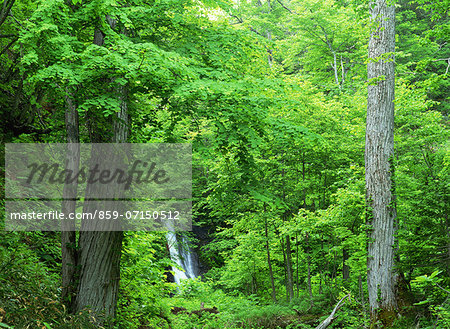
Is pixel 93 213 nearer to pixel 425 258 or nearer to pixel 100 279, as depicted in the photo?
pixel 100 279

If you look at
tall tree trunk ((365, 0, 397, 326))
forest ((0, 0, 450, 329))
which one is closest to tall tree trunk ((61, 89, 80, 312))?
forest ((0, 0, 450, 329))

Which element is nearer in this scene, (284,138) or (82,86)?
(82,86)

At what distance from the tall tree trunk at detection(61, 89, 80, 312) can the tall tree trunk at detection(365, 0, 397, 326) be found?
5.33 metres

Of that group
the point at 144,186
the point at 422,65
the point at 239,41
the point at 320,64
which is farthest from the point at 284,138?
the point at 320,64

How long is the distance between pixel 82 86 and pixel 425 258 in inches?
210

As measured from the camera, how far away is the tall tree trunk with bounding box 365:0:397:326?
6320 mm

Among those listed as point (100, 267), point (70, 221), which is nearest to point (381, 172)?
point (100, 267)

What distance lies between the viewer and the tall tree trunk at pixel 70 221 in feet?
15.8

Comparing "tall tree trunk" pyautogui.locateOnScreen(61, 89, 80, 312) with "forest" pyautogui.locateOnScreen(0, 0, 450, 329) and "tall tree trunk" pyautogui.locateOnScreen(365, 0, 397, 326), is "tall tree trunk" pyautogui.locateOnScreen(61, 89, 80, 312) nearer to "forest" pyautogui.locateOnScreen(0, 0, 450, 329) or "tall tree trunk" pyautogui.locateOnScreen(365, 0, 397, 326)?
"forest" pyautogui.locateOnScreen(0, 0, 450, 329)

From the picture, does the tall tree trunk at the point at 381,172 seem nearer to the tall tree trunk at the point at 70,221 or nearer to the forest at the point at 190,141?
the forest at the point at 190,141

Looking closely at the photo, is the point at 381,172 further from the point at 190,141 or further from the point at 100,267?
the point at 100,267

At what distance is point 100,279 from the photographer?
16.0 feet

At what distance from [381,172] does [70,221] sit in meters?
5.68

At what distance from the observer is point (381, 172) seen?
6.61m
